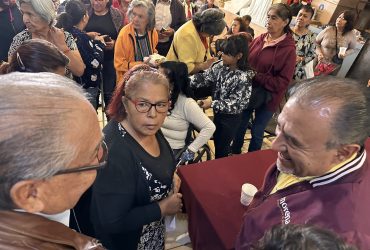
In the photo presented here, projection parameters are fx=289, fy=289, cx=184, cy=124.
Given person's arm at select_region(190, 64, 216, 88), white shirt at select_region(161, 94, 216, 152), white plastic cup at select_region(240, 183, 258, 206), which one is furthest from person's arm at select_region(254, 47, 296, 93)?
white plastic cup at select_region(240, 183, 258, 206)

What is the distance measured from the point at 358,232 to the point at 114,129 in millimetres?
1054

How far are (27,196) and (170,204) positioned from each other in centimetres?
84

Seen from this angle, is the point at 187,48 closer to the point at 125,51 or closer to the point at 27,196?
the point at 125,51

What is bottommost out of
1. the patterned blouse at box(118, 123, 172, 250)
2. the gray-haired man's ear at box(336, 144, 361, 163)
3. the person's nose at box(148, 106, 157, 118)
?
the patterned blouse at box(118, 123, 172, 250)

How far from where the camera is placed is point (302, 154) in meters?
1.20

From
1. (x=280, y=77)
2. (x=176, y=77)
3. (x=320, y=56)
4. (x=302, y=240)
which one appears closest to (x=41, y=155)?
(x=302, y=240)

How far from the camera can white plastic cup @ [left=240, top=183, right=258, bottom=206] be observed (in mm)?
1517

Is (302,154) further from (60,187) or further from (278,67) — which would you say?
(278,67)

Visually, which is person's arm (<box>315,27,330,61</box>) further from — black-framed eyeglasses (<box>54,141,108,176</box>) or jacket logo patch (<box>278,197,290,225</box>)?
black-framed eyeglasses (<box>54,141,108,176</box>)

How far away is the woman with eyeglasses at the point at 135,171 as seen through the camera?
4.15 ft

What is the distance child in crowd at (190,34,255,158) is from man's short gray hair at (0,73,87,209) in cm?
187

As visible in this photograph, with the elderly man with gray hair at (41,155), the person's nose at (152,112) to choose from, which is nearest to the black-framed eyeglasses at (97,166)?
the elderly man with gray hair at (41,155)

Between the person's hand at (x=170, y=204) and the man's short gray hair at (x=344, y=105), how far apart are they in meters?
0.75

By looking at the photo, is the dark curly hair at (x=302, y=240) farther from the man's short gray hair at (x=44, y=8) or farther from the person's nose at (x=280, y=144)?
the man's short gray hair at (x=44, y=8)
